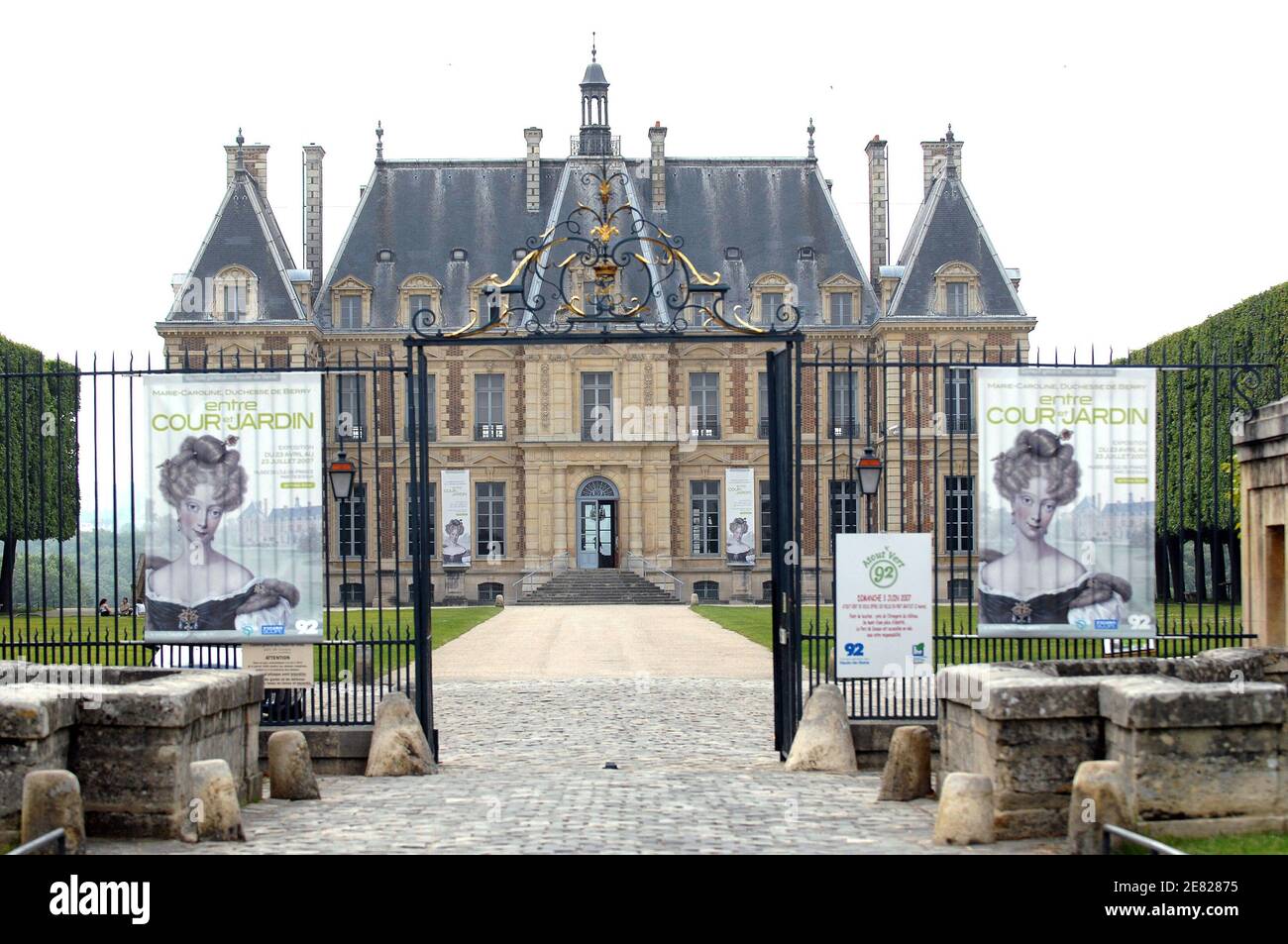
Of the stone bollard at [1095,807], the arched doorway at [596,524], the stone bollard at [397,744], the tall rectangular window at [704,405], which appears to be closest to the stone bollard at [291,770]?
the stone bollard at [397,744]

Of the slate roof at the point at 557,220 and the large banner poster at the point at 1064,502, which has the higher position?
the slate roof at the point at 557,220

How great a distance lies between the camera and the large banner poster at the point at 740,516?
4269 cm

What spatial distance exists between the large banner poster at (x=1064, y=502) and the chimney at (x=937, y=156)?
35889 mm

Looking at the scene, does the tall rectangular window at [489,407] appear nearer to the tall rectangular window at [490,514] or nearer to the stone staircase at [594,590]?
the tall rectangular window at [490,514]

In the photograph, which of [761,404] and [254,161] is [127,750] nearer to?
[761,404]

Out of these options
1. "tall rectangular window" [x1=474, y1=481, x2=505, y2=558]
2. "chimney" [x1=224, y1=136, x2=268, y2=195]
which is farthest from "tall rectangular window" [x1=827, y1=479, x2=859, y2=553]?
"chimney" [x1=224, y1=136, x2=268, y2=195]

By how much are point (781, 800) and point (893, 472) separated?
3066 centimetres

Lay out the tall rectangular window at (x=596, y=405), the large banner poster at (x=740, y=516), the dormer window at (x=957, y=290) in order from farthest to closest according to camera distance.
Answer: the tall rectangular window at (x=596, y=405)
the dormer window at (x=957, y=290)
the large banner poster at (x=740, y=516)

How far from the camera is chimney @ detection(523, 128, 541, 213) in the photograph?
4753cm

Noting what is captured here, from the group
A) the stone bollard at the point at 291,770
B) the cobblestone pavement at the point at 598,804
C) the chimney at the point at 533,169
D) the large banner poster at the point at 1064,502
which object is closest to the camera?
the cobblestone pavement at the point at 598,804
